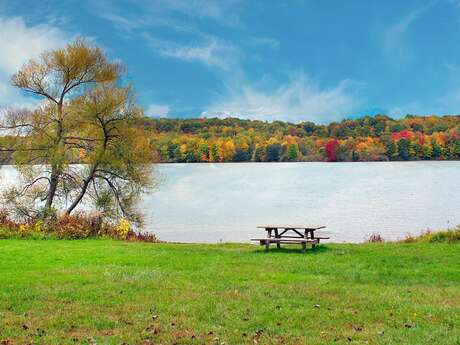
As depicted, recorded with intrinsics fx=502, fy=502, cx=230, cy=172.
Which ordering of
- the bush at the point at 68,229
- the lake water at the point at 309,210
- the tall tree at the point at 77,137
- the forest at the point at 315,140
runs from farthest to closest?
the forest at the point at 315,140 → the lake water at the point at 309,210 → the tall tree at the point at 77,137 → the bush at the point at 68,229

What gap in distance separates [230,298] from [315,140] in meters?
150

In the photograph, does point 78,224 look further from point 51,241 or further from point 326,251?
point 326,251

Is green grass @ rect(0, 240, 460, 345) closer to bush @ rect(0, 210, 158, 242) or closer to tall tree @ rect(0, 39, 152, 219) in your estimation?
bush @ rect(0, 210, 158, 242)

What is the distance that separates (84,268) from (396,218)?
93.2 feet

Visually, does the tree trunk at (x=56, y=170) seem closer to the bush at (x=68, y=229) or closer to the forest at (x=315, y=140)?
the bush at (x=68, y=229)

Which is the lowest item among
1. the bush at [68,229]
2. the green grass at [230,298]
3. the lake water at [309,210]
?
the green grass at [230,298]

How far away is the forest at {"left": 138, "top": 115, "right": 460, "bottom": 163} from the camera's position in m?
133

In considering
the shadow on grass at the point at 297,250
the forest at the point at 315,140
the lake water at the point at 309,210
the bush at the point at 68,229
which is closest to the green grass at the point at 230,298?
the shadow on grass at the point at 297,250

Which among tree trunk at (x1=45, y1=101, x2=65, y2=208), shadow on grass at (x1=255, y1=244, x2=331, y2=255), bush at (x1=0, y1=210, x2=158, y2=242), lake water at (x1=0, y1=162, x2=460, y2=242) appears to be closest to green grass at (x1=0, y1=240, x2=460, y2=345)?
shadow on grass at (x1=255, y1=244, x2=331, y2=255)

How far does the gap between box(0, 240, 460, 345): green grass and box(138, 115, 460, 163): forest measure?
338 ft

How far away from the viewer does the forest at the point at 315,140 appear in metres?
133

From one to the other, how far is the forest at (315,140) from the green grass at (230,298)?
4055 inches

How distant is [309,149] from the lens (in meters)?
158

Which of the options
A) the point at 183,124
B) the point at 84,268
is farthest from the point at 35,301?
the point at 183,124
